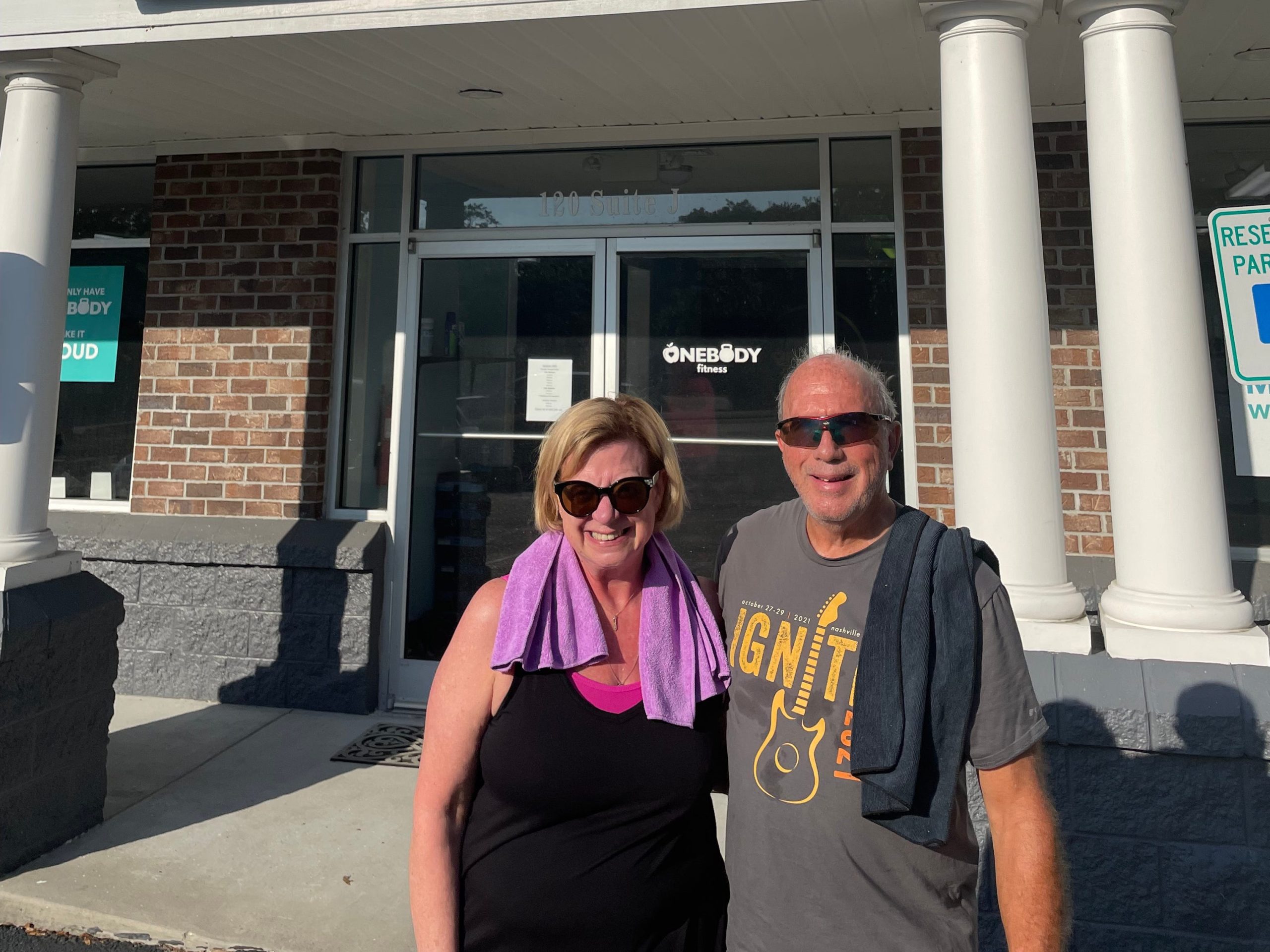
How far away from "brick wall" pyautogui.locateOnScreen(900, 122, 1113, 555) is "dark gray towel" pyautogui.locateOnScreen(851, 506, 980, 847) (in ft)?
10.4

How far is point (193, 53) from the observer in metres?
4.20

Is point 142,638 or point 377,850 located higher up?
point 142,638

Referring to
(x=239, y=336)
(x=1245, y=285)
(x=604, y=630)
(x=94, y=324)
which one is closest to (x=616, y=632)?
(x=604, y=630)

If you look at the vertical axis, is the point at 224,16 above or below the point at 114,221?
above

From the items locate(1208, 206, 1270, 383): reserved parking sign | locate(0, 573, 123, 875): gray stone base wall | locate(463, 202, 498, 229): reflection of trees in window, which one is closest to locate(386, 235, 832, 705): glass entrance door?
locate(463, 202, 498, 229): reflection of trees in window

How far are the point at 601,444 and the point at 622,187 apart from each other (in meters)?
3.97

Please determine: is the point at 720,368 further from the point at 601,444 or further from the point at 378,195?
the point at 601,444

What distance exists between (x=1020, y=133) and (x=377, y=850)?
3.74 meters

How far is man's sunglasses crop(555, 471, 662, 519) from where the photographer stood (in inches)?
69.1

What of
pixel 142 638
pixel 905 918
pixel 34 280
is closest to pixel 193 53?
pixel 34 280

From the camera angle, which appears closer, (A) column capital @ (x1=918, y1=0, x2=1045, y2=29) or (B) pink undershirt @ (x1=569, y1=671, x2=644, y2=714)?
(B) pink undershirt @ (x1=569, y1=671, x2=644, y2=714)

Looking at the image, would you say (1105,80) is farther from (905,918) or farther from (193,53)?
(193,53)

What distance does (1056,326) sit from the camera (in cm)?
467

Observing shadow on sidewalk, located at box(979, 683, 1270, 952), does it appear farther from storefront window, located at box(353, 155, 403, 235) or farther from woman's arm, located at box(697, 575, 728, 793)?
storefront window, located at box(353, 155, 403, 235)
